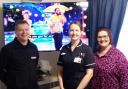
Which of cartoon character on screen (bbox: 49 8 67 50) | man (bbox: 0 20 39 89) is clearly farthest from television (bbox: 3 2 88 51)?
man (bbox: 0 20 39 89)

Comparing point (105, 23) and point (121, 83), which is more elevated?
point (105, 23)

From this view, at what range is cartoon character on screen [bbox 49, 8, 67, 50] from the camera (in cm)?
342

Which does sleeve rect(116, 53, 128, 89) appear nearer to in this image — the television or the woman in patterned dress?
the woman in patterned dress

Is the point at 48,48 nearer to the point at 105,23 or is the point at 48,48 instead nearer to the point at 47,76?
the point at 47,76

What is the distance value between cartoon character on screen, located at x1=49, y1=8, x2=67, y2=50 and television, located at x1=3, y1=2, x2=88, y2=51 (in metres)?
0.04

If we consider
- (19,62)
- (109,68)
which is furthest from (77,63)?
(19,62)

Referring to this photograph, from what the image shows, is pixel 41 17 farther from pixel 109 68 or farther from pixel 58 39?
pixel 109 68

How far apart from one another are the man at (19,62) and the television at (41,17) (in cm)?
54

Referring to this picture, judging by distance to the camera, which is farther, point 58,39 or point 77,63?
point 58,39

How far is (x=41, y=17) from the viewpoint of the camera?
3426 mm

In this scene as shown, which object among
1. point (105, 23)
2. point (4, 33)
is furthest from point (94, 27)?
A: point (4, 33)

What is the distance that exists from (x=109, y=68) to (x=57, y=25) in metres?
0.97

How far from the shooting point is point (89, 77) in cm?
282

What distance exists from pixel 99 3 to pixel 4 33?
130cm
